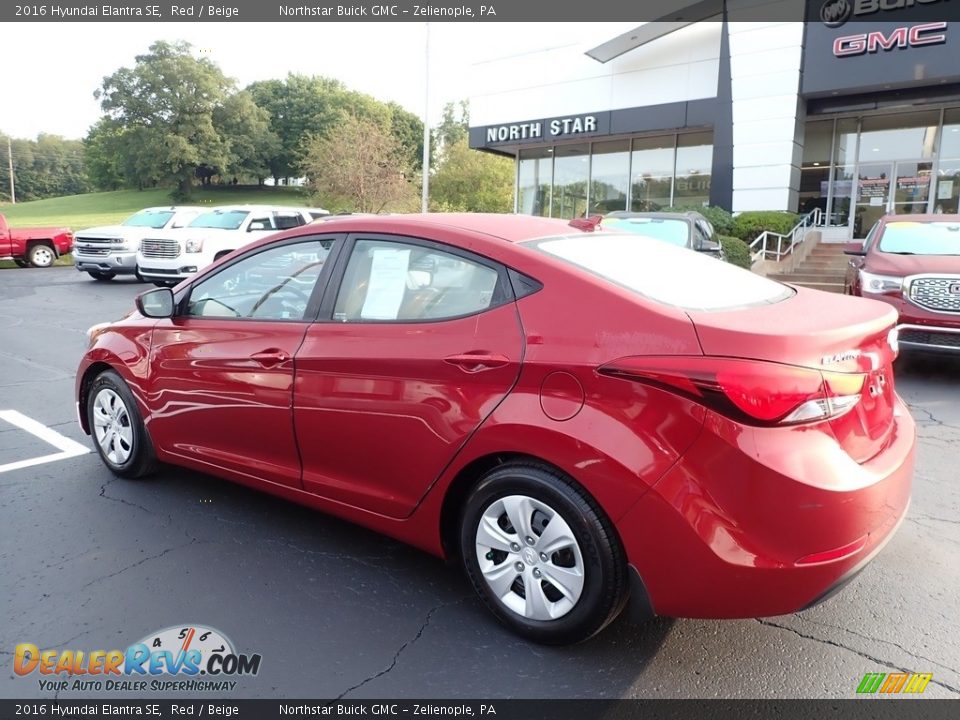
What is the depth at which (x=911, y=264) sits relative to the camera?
7.23 metres

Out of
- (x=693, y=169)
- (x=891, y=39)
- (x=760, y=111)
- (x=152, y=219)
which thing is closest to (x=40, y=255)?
(x=152, y=219)

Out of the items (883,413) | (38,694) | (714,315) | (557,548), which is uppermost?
(714,315)

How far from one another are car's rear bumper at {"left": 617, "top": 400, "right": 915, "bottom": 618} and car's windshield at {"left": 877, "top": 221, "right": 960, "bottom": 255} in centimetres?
677

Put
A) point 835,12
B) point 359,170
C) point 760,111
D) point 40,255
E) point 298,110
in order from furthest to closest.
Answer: point 298,110 < point 359,170 < point 40,255 < point 760,111 < point 835,12

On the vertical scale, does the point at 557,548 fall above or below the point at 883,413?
below

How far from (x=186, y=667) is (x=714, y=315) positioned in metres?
2.32

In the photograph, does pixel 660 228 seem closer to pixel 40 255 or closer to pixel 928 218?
pixel 928 218

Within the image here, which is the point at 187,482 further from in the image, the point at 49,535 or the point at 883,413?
the point at 883,413

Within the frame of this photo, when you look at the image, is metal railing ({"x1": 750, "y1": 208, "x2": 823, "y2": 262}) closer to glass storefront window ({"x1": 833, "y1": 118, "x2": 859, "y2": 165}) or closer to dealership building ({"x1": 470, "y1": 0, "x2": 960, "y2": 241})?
dealership building ({"x1": 470, "y1": 0, "x2": 960, "y2": 241})

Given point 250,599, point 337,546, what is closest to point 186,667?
point 250,599

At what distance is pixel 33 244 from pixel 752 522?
81.0 feet

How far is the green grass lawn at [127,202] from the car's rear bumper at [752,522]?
2381 inches

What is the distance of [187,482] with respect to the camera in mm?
4426

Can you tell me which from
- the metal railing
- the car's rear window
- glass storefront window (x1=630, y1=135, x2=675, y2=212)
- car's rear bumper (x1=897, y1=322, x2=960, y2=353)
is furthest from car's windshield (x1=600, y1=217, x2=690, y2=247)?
glass storefront window (x1=630, y1=135, x2=675, y2=212)
